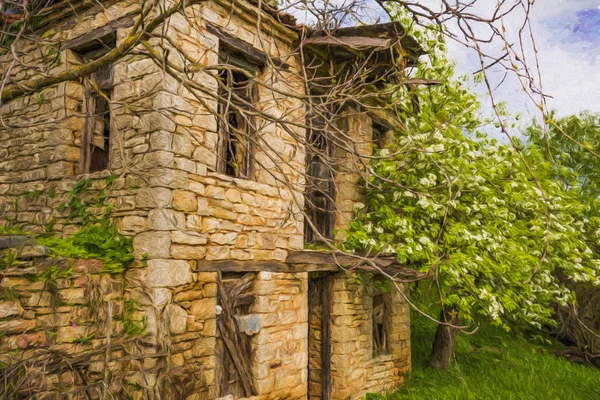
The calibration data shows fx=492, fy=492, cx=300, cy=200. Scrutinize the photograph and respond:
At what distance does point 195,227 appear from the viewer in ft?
16.9

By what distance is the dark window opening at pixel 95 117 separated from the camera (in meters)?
5.65

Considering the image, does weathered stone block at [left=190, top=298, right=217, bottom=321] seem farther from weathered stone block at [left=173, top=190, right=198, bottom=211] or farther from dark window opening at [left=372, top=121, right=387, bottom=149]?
dark window opening at [left=372, top=121, right=387, bottom=149]

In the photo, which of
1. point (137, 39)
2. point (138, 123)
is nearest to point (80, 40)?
point (138, 123)

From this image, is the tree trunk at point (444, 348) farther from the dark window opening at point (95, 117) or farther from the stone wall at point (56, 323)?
the dark window opening at point (95, 117)

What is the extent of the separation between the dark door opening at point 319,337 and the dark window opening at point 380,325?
4.45 ft

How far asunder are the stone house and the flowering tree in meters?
0.84

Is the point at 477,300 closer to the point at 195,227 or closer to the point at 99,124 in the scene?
the point at 195,227

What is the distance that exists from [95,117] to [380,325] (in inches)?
226

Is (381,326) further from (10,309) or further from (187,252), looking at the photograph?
(10,309)

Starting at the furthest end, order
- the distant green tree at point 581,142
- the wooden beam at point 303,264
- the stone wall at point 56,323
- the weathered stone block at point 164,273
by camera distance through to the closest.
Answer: the distant green tree at point 581,142 → the wooden beam at point 303,264 → the weathered stone block at point 164,273 → the stone wall at point 56,323

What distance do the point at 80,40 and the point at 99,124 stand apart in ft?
3.18

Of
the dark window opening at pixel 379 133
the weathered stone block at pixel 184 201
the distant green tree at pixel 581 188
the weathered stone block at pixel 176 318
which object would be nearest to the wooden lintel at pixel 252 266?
the weathered stone block at pixel 176 318

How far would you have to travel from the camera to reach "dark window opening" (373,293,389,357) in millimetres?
8500

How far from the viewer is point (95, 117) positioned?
581 cm
